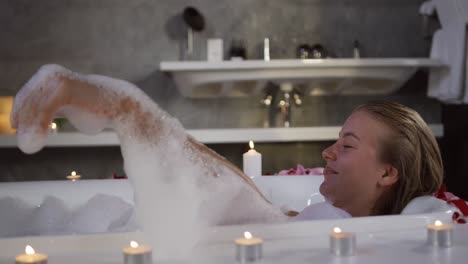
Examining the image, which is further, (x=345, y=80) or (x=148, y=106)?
(x=345, y=80)

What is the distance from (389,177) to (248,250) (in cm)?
63

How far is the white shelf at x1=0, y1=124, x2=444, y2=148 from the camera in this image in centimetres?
350

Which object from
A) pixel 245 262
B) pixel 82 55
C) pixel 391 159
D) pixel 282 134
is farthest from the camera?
pixel 82 55

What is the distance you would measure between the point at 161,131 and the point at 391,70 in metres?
2.52

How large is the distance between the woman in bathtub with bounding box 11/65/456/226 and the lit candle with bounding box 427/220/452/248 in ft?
1.05

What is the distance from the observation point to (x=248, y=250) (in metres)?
1.14

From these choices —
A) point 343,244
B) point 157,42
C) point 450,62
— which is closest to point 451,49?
point 450,62

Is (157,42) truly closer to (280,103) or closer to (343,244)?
(280,103)

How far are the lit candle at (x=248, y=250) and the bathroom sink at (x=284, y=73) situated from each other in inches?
91.9

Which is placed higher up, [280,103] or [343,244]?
[280,103]

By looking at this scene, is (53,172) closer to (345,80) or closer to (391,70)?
(345,80)

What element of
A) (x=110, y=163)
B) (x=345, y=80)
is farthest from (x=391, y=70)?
(x=110, y=163)

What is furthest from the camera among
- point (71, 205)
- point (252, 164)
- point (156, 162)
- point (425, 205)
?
point (252, 164)

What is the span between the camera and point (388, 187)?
5.46 ft
